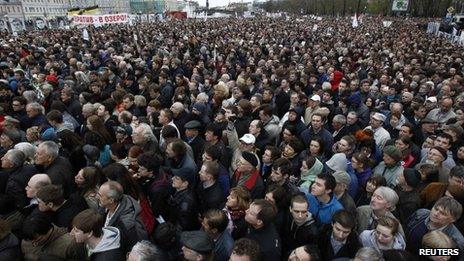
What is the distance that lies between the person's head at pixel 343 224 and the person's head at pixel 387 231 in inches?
8.9

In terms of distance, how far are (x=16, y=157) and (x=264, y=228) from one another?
3.01m

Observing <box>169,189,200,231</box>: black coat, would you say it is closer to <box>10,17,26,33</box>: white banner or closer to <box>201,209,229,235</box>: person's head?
<box>201,209,229,235</box>: person's head

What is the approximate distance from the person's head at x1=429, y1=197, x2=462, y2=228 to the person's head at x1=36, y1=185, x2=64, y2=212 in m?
3.59

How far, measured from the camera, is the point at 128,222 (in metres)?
3.31

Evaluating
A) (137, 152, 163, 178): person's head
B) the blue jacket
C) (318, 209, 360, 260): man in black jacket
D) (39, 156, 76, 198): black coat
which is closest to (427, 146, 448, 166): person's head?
the blue jacket

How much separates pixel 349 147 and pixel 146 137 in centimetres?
293

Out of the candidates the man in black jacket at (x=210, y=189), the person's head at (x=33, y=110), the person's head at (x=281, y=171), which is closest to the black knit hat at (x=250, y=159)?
the person's head at (x=281, y=171)

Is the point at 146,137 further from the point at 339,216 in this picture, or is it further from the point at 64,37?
the point at 64,37

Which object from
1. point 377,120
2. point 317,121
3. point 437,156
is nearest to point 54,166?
point 317,121

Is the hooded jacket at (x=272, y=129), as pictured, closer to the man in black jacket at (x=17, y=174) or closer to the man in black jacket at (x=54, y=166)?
the man in black jacket at (x=54, y=166)

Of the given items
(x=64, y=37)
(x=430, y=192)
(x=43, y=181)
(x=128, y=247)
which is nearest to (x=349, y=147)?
(x=430, y=192)

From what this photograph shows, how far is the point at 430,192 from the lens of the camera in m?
4.03

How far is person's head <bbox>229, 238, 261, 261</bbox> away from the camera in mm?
2735

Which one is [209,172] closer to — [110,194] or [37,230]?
[110,194]
